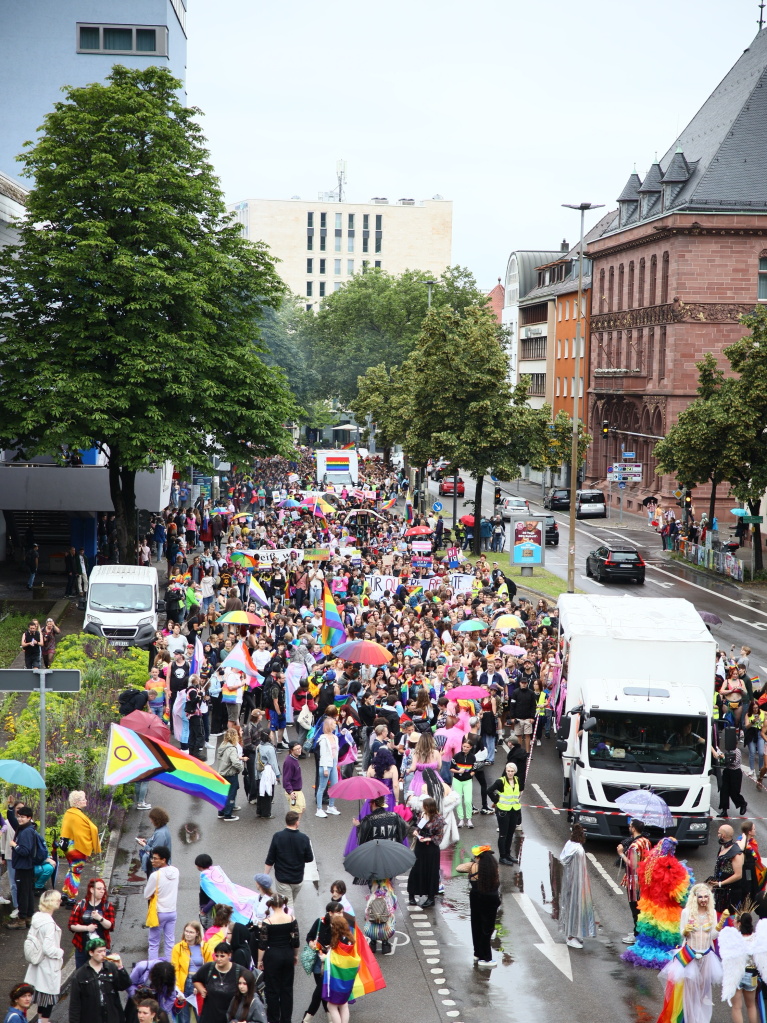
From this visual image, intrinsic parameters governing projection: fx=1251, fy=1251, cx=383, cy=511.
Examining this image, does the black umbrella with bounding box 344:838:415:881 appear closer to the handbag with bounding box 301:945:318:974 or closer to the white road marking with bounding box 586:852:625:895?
the handbag with bounding box 301:945:318:974

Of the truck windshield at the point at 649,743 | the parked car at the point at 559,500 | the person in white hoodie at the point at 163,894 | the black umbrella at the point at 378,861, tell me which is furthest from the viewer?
the parked car at the point at 559,500

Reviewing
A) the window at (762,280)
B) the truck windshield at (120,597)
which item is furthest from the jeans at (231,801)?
the window at (762,280)

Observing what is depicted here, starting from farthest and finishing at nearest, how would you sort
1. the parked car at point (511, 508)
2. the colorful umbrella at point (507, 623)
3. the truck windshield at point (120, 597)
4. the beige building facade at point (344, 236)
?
the beige building facade at point (344, 236) < the parked car at point (511, 508) < the truck windshield at point (120, 597) < the colorful umbrella at point (507, 623)

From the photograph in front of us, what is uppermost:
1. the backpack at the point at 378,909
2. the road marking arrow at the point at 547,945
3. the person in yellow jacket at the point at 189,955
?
the person in yellow jacket at the point at 189,955

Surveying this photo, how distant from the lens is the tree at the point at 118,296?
33.4 metres

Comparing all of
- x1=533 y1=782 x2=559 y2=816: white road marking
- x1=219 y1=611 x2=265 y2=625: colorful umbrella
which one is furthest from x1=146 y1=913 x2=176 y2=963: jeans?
x1=219 y1=611 x2=265 y2=625: colorful umbrella

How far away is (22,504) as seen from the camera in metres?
38.6

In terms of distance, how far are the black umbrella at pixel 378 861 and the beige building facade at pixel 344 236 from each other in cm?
14478

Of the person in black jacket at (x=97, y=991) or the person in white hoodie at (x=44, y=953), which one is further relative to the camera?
the person in white hoodie at (x=44, y=953)

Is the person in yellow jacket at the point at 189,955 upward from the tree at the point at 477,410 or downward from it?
downward

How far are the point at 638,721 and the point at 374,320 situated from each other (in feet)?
294

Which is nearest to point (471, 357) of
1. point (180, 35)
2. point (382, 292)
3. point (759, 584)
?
point (759, 584)

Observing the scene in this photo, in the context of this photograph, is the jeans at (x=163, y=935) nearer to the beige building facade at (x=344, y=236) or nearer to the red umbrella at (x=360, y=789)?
the red umbrella at (x=360, y=789)

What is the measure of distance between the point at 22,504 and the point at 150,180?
36.3 feet
